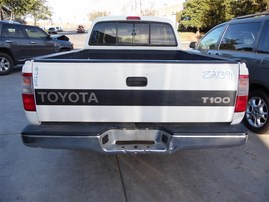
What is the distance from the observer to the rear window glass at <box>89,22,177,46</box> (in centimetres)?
475

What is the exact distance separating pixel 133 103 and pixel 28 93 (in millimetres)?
1052

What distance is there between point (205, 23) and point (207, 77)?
30.5 metres

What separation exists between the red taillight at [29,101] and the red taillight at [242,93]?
2065 millimetres

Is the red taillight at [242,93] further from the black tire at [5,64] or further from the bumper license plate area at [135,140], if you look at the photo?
the black tire at [5,64]

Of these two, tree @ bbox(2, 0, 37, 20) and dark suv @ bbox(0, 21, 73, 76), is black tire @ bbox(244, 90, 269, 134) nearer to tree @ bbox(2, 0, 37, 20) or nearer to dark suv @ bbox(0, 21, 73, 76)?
dark suv @ bbox(0, 21, 73, 76)

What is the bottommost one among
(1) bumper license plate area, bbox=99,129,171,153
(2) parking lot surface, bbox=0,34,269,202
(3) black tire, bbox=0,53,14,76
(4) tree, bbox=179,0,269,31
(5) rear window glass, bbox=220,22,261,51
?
(2) parking lot surface, bbox=0,34,269,202

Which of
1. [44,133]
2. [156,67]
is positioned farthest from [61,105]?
[156,67]

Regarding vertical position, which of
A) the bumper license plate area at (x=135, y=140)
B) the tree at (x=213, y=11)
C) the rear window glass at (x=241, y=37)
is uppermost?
the tree at (x=213, y=11)

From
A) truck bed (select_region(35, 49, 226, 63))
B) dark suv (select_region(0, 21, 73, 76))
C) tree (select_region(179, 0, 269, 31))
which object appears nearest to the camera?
truck bed (select_region(35, 49, 226, 63))

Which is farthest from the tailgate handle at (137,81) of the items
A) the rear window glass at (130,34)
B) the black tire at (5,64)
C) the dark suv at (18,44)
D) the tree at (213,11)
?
the tree at (213,11)

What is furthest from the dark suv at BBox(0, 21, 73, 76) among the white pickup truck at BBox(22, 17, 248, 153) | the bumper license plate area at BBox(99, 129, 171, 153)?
the bumper license plate area at BBox(99, 129, 171, 153)

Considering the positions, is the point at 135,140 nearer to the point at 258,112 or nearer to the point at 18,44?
the point at 258,112

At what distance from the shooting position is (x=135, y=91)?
2680 mm

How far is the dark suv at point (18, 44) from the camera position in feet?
A: 32.7
